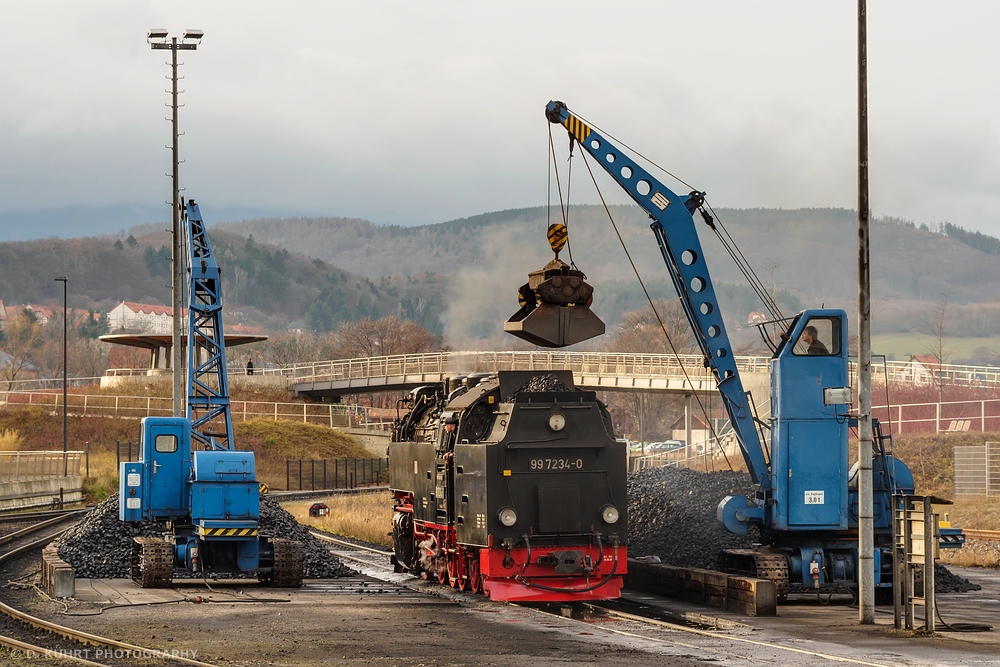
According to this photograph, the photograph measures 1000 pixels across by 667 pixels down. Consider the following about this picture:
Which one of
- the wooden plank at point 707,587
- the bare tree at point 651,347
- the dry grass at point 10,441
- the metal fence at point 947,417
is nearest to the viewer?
the wooden plank at point 707,587

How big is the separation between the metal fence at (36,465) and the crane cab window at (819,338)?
41030 mm

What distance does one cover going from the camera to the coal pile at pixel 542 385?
2102 centimetres

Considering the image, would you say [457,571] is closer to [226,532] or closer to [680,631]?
[226,532]

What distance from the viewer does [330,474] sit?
73812mm

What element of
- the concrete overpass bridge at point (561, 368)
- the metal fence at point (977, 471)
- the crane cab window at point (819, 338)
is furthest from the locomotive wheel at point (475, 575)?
the metal fence at point (977, 471)

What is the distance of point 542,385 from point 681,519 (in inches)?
409

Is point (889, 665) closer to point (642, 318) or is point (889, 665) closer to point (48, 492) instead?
point (48, 492)

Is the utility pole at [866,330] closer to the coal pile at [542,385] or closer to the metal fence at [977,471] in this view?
the coal pile at [542,385]

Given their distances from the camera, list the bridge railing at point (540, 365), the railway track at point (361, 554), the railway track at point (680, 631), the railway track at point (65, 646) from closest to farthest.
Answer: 1. the railway track at point (65, 646)
2. the railway track at point (680, 631)
3. the railway track at point (361, 554)
4. the bridge railing at point (540, 365)

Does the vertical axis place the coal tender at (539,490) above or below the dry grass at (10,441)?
above

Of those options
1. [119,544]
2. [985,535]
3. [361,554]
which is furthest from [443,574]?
[985,535]

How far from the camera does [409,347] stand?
123125mm

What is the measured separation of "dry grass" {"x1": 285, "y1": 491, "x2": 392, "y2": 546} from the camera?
4188 cm

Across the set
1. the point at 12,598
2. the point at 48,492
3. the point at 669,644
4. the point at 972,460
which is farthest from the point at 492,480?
the point at 48,492
